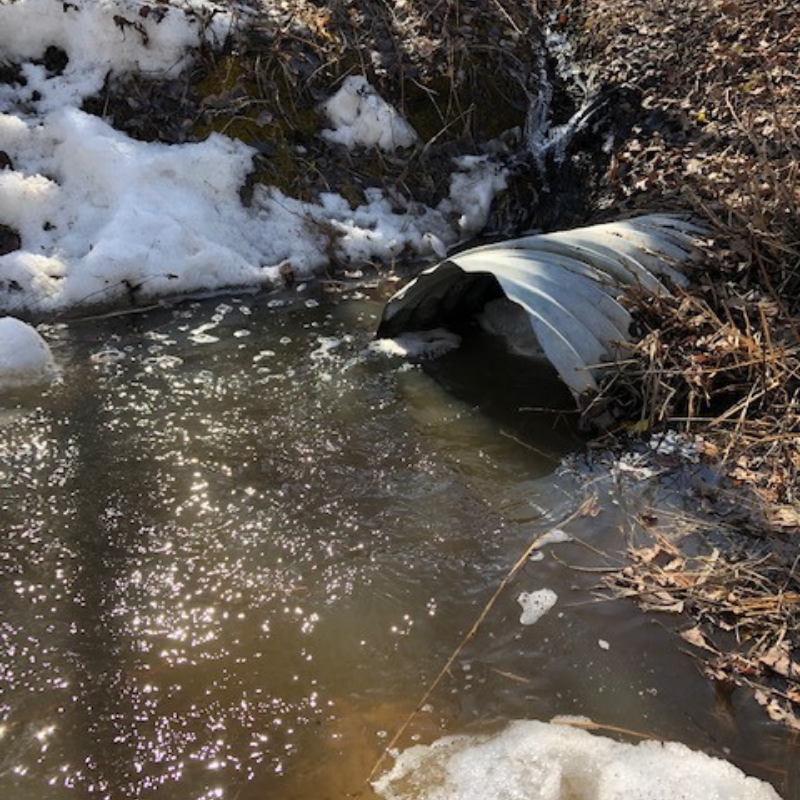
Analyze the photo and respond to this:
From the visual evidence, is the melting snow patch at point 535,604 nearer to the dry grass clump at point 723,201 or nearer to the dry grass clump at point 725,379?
the dry grass clump at point 723,201

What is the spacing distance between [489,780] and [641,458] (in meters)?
2.38

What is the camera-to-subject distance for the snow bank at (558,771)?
2949mm

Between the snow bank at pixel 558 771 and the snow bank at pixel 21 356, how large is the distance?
382 cm

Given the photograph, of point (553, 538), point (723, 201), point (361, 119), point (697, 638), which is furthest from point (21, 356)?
point (723, 201)

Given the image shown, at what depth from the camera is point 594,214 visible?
7.56m

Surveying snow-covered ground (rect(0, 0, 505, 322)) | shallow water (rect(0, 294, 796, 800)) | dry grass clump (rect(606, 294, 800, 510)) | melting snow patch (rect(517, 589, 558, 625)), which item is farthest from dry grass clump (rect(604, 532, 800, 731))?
snow-covered ground (rect(0, 0, 505, 322))

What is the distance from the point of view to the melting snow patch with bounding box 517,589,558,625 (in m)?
3.74

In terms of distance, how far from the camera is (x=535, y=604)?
382 centimetres

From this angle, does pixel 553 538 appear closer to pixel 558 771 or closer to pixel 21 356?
pixel 558 771

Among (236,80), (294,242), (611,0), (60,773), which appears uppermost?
(611,0)

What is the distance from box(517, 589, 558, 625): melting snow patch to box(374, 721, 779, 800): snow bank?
612 millimetres

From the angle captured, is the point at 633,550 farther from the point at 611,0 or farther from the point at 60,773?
the point at 611,0

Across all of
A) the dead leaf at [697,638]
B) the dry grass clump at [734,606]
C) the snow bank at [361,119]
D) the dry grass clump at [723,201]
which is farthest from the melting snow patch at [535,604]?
the snow bank at [361,119]

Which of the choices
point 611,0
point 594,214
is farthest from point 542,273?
point 611,0
